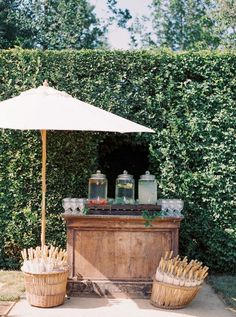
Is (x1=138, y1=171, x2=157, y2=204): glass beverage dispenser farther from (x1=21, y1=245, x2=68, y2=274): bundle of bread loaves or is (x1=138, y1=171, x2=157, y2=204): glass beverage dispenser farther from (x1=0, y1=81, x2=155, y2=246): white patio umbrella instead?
(x1=21, y1=245, x2=68, y2=274): bundle of bread loaves

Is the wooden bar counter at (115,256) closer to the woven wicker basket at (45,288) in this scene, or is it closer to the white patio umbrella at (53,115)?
the woven wicker basket at (45,288)

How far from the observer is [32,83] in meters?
6.25

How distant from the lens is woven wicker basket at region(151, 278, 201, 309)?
479cm

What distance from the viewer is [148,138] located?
633cm

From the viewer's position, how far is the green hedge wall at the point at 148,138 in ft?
20.4

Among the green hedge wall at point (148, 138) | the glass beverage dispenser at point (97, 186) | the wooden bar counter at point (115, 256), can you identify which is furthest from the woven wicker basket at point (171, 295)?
the green hedge wall at point (148, 138)

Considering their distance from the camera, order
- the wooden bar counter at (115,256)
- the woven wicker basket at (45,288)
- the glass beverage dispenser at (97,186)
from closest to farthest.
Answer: the woven wicker basket at (45,288) < the wooden bar counter at (115,256) < the glass beverage dispenser at (97,186)

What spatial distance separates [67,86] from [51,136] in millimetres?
697

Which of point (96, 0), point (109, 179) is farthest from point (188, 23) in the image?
point (109, 179)

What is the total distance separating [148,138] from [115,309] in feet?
7.89

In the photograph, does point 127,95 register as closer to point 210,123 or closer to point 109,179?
point 210,123

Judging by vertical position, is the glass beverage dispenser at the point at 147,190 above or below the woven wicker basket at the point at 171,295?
above

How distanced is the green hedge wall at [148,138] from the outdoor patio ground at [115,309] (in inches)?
54.0

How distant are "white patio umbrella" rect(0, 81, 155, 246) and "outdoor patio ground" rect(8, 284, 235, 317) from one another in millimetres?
1808
